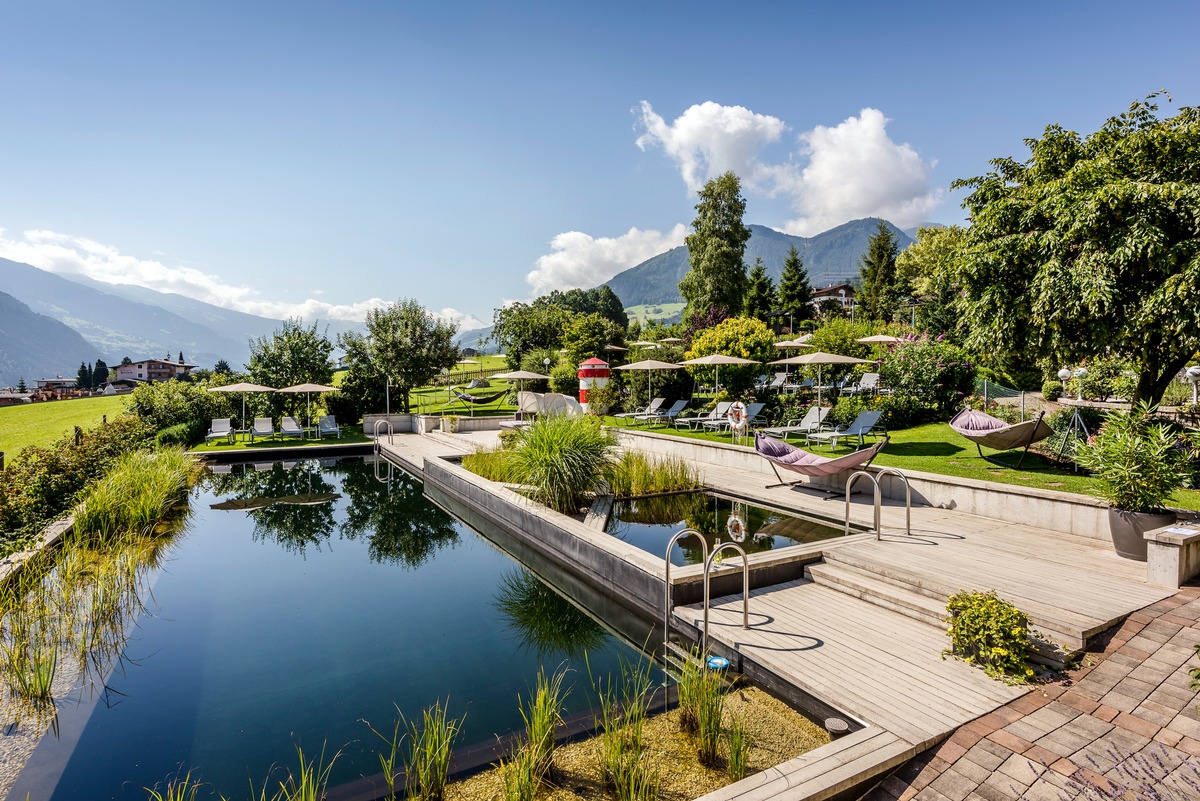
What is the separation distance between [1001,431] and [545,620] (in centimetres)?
684

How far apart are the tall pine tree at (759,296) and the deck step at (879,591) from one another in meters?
33.4

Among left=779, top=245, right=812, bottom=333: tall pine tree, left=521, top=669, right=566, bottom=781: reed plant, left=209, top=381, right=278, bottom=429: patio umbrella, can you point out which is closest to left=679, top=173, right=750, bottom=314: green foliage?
left=779, top=245, right=812, bottom=333: tall pine tree

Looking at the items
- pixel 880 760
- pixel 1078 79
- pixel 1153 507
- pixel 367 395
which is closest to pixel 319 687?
pixel 880 760

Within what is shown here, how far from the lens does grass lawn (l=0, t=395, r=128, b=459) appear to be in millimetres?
19906

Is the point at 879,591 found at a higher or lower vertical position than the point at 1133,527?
lower

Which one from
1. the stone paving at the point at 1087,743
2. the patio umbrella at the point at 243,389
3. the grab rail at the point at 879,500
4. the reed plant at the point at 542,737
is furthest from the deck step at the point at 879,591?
the patio umbrella at the point at 243,389

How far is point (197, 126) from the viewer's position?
12.6m

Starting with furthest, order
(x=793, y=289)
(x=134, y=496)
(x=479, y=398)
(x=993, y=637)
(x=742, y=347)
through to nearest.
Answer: (x=793, y=289) < (x=479, y=398) < (x=742, y=347) < (x=134, y=496) < (x=993, y=637)

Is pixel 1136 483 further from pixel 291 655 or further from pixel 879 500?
pixel 291 655

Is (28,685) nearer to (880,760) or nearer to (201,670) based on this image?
(201,670)

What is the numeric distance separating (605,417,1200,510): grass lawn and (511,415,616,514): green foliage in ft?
14.9

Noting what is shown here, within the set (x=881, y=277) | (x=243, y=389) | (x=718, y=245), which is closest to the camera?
(x=243, y=389)

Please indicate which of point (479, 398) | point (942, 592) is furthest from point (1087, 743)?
point (479, 398)

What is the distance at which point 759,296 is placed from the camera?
132 ft
